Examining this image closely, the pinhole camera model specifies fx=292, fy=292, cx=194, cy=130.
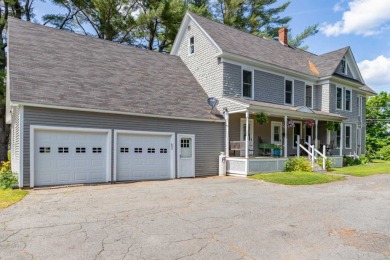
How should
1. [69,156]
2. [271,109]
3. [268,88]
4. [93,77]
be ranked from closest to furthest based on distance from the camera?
[69,156] → [93,77] → [271,109] → [268,88]

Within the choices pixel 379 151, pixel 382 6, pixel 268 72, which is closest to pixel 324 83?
pixel 268 72

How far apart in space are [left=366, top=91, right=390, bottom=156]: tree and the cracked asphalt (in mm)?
24541

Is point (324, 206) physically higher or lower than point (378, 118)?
lower

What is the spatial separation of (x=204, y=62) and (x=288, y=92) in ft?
18.8

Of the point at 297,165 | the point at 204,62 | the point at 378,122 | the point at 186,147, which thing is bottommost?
the point at 297,165

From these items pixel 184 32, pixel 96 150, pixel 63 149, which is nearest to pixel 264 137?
pixel 184 32

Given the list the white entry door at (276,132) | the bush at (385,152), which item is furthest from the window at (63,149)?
the bush at (385,152)

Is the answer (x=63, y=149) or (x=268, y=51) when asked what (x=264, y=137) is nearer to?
(x=268, y=51)

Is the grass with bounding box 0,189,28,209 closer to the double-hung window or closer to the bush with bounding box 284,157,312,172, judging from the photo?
the bush with bounding box 284,157,312,172

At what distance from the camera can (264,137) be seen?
55.2ft

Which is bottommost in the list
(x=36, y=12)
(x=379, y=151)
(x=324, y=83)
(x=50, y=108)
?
(x=379, y=151)

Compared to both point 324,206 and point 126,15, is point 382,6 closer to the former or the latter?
point 324,206

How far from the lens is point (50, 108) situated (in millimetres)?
10086

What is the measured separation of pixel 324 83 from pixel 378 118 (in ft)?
59.2
